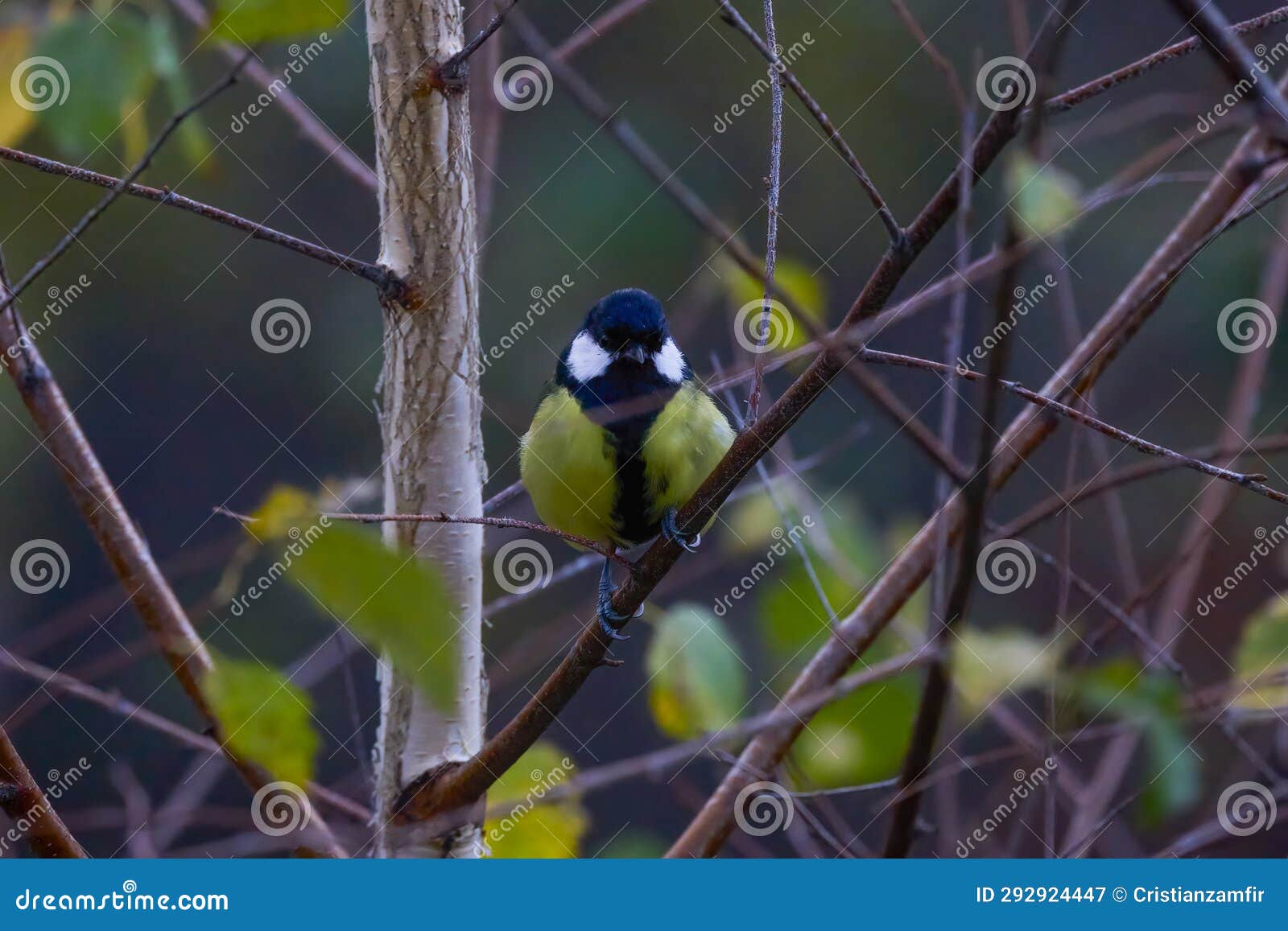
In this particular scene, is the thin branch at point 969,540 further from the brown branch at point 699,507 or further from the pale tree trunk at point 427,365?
the pale tree trunk at point 427,365

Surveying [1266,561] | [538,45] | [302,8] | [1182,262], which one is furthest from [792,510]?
[1266,561]

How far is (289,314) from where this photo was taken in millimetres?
2275

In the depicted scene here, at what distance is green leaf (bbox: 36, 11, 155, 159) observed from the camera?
1.31 metres

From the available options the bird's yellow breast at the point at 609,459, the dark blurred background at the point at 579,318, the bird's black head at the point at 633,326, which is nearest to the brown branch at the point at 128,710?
the bird's yellow breast at the point at 609,459

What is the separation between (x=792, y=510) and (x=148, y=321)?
3.39 metres

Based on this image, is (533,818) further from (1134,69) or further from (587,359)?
(1134,69)

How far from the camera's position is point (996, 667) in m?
1.53

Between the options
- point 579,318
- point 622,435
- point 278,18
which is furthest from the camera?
point 579,318

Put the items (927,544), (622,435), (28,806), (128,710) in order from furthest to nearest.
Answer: (622,435)
(927,544)
(128,710)
(28,806)

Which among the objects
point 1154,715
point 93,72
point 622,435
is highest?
point 93,72

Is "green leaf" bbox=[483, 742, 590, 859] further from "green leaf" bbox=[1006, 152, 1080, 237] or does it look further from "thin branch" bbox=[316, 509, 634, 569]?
"green leaf" bbox=[1006, 152, 1080, 237]

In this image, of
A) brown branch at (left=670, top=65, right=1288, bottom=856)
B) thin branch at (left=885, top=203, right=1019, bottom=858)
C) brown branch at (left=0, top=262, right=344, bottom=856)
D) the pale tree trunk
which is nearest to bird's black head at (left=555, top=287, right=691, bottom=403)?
the pale tree trunk

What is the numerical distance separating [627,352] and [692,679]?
0.64m

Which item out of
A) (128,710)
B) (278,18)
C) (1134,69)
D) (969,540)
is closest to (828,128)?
(1134,69)
